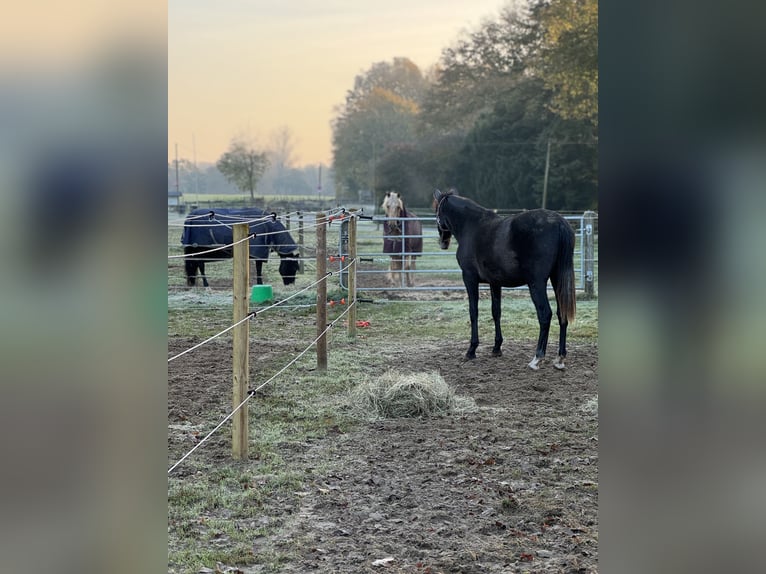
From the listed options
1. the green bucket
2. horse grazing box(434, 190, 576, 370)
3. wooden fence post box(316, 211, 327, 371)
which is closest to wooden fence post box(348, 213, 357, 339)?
horse grazing box(434, 190, 576, 370)

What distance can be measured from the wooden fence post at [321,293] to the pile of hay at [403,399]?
900 millimetres

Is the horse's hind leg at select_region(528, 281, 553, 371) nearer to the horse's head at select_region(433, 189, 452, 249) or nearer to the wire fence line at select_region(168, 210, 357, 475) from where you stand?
the horse's head at select_region(433, 189, 452, 249)

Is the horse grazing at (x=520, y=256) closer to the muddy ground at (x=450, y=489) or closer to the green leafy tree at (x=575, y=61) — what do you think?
the muddy ground at (x=450, y=489)

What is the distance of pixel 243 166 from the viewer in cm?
4081

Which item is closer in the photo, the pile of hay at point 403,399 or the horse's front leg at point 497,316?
the pile of hay at point 403,399

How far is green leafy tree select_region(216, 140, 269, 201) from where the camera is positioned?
40375mm

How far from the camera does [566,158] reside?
Result: 29.9 meters

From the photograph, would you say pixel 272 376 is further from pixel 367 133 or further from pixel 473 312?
pixel 367 133
